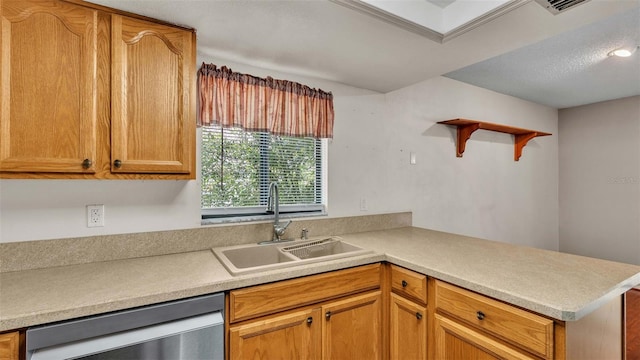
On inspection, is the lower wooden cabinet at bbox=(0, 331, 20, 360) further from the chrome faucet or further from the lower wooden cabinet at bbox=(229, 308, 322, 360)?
the chrome faucet

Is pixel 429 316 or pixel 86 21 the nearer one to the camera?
Answer: pixel 86 21

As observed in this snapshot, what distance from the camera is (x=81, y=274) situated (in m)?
1.35

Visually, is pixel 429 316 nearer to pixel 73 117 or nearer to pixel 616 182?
pixel 73 117

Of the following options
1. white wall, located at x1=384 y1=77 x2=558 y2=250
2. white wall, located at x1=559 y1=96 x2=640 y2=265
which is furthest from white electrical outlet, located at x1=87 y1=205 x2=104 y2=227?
white wall, located at x1=559 y1=96 x2=640 y2=265

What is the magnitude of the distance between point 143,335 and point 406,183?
2190 mm

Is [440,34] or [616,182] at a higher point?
[440,34]

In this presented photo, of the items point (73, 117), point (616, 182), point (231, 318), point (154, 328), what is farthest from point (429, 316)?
point (616, 182)

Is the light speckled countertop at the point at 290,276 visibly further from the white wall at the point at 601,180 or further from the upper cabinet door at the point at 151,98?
the white wall at the point at 601,180

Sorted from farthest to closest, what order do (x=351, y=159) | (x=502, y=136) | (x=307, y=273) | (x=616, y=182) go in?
1. (x=616, y=182)
2. (x=502, y=136)
3. (x=351, y=159)
4. (x=307, y=273)

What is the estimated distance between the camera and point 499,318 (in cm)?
119

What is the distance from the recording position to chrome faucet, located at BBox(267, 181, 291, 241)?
196 centimetres

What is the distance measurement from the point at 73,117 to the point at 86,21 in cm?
41

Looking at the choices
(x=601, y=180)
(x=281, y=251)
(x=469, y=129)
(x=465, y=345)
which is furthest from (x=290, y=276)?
(x=601, y=180)

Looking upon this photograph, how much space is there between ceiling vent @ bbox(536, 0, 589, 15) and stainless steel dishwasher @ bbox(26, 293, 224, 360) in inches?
71.0
